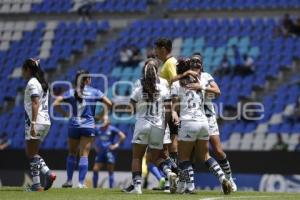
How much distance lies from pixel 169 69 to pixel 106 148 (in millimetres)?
8459

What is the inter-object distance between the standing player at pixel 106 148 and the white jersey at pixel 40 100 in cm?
802

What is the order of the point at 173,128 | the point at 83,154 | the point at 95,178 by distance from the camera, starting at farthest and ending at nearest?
the point at 95,178, the point at 83,154, the point at 173,128

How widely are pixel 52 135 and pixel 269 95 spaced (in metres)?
7.75

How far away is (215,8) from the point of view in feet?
103

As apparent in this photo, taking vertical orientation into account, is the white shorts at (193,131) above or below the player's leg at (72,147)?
above

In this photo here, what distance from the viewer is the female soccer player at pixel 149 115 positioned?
44.6ft

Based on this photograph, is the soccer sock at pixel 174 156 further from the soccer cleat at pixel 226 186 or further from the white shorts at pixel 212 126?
the soccer cleat at pixel 226 186

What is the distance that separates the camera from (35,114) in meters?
13.9

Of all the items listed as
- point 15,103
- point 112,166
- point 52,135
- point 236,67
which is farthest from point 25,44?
point 112,166

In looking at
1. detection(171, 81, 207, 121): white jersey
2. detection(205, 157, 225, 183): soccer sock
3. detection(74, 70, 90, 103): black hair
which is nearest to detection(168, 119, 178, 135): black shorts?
detection(171, 81, 207, 121): white jersey

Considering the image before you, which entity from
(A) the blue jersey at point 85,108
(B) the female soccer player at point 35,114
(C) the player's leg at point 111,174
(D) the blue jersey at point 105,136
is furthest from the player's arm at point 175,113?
(D) the blue jersey at point 105,136

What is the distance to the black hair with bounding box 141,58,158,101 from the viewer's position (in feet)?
44.4

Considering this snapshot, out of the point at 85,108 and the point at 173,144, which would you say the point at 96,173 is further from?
the point at 173,144

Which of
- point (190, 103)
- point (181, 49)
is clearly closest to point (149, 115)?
point (190, 103)
